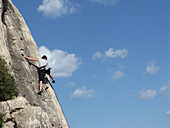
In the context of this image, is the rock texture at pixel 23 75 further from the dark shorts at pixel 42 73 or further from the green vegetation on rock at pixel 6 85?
the green vegetation on rock at pixel 6 85

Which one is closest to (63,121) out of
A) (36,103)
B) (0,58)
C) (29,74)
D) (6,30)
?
(36,103)

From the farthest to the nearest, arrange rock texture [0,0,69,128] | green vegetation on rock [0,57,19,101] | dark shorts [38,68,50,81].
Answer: dark shorts [38,68,50,81] → green vegetation on rock [0,57,19,101] → rock texture [0,0,69,128]

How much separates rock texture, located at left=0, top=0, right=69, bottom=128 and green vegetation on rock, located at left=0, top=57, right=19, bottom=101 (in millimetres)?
802

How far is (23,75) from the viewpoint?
1945cm

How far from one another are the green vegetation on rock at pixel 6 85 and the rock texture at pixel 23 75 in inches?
31.6

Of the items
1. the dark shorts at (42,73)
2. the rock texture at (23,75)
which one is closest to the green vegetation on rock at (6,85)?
the rock texture at (23,75)

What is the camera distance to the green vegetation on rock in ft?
52.8

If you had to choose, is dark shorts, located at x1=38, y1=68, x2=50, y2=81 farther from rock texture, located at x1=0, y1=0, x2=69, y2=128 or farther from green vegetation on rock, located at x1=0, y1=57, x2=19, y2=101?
green vegetation on rock, located at x1=0, y1=57, x2=19, y2=101

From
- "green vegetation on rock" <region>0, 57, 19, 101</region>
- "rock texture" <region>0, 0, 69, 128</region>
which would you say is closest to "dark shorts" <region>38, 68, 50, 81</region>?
"rock texture" <region>0, 0, 69, 128</region>

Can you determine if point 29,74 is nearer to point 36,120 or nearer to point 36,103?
point 36,103

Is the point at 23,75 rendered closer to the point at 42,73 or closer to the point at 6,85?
the point at 42,73

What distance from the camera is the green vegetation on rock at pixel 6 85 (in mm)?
16094

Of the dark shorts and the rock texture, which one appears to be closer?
the rock texture

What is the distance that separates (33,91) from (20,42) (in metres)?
4.98
